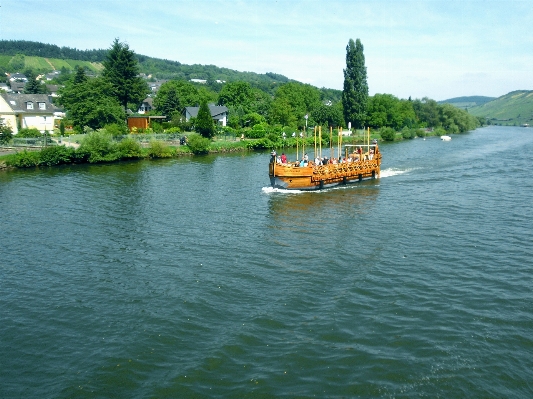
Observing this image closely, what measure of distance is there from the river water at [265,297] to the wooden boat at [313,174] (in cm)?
407

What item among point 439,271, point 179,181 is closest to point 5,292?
point 439,271

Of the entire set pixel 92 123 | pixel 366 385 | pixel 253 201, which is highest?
pixel 92 123

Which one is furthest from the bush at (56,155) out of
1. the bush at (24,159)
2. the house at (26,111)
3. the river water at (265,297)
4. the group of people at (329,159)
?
the group of people at (329,159)

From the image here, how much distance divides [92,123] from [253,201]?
1539 inches

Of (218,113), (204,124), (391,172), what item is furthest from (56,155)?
(218,113)

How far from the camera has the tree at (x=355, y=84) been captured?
89.2 m

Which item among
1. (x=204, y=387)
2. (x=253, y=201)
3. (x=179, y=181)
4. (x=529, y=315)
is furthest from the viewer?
(x=179, y=181)

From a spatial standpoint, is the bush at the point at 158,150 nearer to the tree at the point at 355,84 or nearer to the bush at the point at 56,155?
the bush at the point at 56,155

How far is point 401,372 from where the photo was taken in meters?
12.6

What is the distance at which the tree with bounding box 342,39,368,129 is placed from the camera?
293 ft

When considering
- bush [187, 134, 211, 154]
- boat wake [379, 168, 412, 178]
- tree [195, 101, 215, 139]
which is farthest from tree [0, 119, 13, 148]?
boat wake [379, 168, 412, 178]

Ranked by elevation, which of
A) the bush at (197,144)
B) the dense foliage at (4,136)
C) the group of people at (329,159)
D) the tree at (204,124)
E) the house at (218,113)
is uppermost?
the house at (218,113)

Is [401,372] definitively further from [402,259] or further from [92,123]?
[92,123]

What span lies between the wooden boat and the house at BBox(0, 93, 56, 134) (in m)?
45.2
